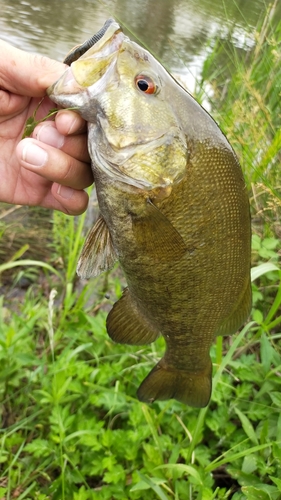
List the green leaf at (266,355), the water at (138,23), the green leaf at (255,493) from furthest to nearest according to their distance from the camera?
the water at (138,23)
the green leaf at (266,355)
the green leaf at (255,493)

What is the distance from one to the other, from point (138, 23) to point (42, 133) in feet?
26.4

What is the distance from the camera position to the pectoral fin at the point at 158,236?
143 cm

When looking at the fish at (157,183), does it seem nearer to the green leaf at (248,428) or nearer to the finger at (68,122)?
the finger at (68,122)

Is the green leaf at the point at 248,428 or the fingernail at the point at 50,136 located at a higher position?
the fingernail at the point at 50,136

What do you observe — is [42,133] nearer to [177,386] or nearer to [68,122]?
[68,122]

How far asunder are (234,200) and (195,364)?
0.74 m

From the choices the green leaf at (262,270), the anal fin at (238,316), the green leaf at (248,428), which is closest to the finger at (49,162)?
the anal fin at (238,316)

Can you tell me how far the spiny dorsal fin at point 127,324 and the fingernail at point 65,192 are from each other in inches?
18.4

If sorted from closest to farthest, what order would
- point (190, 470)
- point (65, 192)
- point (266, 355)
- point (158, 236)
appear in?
point (158, 236) → point (190, 470) → point (65, 192) → point (266, 355)

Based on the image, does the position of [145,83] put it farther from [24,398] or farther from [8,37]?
[8,37]

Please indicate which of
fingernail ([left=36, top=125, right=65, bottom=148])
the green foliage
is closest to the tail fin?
the green foliage

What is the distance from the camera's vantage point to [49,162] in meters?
1.62

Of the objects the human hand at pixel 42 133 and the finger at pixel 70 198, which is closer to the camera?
the human hand at pixel 42 133

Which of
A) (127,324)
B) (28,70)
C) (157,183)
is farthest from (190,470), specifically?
(28,70)
